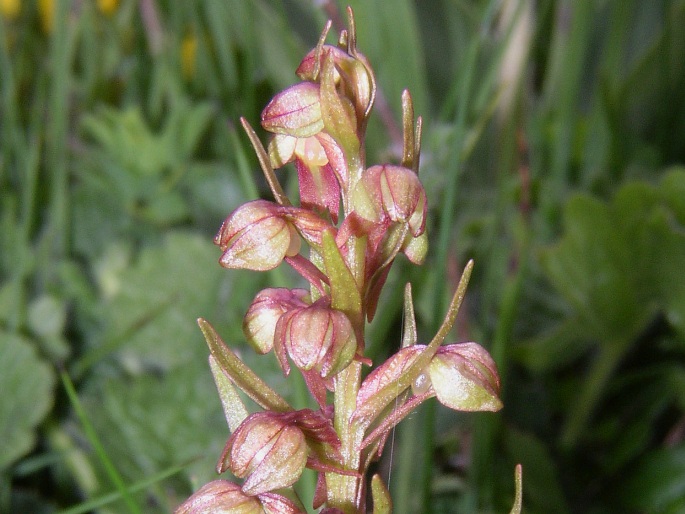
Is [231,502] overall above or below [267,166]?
below

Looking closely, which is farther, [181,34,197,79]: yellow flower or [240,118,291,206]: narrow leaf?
[181,34,197,79]: yellow flower

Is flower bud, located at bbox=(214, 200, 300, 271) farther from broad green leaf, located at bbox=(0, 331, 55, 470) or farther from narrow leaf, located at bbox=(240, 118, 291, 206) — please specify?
broad green leaf, located at bbox=(0, 331, 55, 470)

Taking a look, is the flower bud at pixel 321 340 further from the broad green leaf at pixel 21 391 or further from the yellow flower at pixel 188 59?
the yellow flower at pixel 188 59

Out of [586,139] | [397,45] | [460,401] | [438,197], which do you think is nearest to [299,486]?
[460,401]

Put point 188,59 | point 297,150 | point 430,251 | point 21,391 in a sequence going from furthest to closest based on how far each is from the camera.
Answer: point 188,59 → point 430,251 → point 21,391 → point 297,150

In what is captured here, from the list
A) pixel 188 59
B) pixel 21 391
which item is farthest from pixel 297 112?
pixel 188 59

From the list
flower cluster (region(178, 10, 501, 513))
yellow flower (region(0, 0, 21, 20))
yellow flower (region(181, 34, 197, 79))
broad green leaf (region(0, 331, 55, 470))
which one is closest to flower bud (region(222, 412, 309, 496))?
flower cluster (region(178, 10, 501, 513))

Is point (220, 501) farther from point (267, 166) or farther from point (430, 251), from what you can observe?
point (430, 251)
